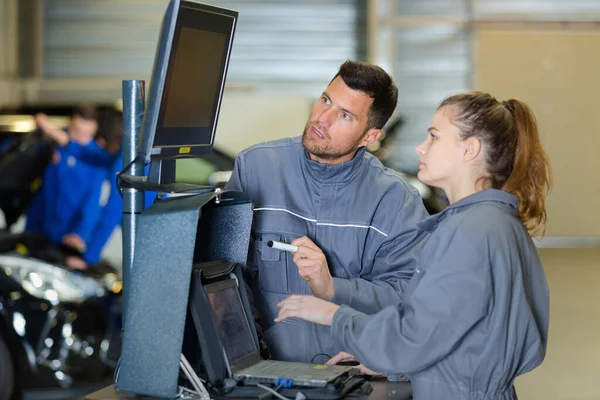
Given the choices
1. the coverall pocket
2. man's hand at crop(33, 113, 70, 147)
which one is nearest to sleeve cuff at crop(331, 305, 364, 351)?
the coverall pocket

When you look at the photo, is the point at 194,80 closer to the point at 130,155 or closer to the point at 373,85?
the point at 130,155

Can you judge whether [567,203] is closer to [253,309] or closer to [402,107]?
[402,107]

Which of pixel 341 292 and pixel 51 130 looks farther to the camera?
pixel 51 130

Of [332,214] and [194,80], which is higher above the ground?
[194,80]

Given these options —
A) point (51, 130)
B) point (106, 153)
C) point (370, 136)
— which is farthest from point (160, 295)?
point (51, 130)

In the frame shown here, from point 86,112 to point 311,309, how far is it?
13.0ft

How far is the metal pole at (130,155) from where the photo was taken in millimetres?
2137

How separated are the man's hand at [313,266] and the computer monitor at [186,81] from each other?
0.34 metres

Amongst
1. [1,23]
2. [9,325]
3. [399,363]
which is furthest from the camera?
[1,23]

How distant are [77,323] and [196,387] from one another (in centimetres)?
220

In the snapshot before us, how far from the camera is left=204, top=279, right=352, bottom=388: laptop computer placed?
6.66 feet

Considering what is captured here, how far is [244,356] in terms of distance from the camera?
7.01 ft

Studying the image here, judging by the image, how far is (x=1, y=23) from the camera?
11117 millimetres

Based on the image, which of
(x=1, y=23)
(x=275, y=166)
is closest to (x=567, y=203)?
(x=1, y=23)
